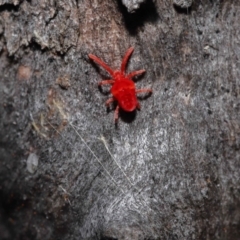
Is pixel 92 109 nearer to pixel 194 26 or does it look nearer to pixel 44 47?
pixel 44 47

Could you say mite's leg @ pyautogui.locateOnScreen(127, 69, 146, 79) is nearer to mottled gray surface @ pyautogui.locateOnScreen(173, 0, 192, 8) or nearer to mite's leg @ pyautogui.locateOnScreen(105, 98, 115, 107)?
mite's leg @ pyautogui.locateOnScreen(105, 98, 115, 107)

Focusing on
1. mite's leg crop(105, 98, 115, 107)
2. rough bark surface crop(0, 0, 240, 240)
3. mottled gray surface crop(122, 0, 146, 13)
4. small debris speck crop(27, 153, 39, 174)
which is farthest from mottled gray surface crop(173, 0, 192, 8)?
small debris speck crop(27, 153, 39, 174)

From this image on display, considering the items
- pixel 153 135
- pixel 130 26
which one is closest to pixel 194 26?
pixel 130 26

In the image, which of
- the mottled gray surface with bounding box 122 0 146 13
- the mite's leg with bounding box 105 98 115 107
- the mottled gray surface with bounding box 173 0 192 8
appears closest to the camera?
the mottled gray surface with bounding box 122 0 146 13

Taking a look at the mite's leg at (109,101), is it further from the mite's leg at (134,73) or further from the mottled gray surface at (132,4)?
the mottled gray surface at (132,4)

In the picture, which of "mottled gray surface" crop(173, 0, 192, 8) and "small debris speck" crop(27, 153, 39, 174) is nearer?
"mottled gray surface" crop(173, 0, 192, 8)

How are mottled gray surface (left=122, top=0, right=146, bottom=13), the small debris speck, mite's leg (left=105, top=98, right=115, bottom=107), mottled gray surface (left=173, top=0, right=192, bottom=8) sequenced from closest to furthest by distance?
mottled gray surface (left=122, top=0, right=146, bottom=13) → mottled gray surface (left=173, top=0, right=192, bottom=8) → mite's leg (left=105, top=98, right=115, bottom=107) → the small debris speck
